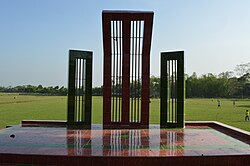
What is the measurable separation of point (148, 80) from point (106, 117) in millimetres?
1993

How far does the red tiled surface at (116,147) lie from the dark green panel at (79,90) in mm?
1812

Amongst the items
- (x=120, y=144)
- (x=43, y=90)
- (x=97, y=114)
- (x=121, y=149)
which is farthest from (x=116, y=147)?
(x=43, y=90)

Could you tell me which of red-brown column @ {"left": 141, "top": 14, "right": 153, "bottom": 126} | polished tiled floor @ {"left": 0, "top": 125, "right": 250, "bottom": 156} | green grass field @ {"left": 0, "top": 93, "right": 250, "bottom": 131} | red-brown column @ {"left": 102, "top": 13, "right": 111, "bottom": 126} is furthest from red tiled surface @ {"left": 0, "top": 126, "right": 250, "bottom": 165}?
green grass field @ {"left": 0, "top": 93, "right": 250, "bottom": 131}

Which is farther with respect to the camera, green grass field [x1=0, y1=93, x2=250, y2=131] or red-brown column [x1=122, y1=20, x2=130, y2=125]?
green grass field [x1=0, y1=93, x2=250, y2=131]

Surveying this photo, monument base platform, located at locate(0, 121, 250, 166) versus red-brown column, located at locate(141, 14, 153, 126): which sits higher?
red-brown column, located at locate(141, 14, 153, 126)

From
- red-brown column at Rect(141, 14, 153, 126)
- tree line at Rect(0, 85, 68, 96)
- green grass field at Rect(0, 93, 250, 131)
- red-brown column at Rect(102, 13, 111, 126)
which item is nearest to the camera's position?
red-brown column at Rect(141, 14, 153, 126)

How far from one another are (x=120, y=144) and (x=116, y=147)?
39cm

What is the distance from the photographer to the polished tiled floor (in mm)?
5918

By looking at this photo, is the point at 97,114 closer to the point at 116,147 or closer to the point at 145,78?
the point at 145,78

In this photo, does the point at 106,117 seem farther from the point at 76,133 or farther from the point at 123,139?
the point at 123,139

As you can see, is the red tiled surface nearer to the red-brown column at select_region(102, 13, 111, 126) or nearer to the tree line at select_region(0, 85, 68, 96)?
the red-brown column at select_region(102, 13, 111, 126)

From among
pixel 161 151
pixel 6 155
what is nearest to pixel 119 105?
pixel 161 151

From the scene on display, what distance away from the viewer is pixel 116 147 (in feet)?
21.3

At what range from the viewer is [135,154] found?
5.80m
